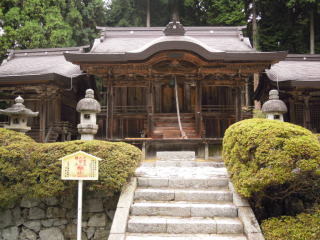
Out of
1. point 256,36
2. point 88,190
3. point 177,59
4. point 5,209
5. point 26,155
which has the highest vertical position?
point 256,36

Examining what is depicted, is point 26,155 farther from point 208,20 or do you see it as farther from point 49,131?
point 208,20

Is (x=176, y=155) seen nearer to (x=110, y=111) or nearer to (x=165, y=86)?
(x=110, y=111)

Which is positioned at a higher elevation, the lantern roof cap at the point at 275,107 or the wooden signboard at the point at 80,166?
the lantern roof cap at the point at 275,107

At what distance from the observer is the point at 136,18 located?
26.5 metres

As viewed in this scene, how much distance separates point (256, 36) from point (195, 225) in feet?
61.8

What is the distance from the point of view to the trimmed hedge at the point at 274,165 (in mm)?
4738

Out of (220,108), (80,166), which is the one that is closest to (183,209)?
(80,166)

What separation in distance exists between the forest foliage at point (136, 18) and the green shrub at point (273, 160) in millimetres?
16389

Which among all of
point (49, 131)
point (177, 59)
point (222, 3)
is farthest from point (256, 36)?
point (49, 131)

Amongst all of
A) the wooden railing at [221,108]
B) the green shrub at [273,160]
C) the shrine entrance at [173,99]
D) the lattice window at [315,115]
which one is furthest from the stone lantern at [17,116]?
the lattice window at [315,115]

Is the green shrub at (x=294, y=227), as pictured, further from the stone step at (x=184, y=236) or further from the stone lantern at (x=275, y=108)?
the stone lantern at (x=275, y=108)

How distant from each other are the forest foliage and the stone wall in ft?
47.6

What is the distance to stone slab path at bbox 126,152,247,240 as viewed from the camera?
16.5 ft

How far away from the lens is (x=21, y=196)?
604 cm
